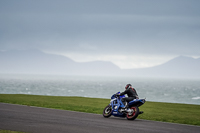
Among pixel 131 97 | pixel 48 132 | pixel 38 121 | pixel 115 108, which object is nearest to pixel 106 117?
pixel 115 108

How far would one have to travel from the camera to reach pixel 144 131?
11.6 meters

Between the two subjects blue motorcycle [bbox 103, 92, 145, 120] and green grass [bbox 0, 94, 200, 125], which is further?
green grass [bbox 0, 94, 200, 125]

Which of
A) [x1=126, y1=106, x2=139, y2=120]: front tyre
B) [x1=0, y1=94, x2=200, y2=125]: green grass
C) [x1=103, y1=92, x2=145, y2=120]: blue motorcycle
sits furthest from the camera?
[x1=0, y1=94, x2=200, y2=125]: green grass

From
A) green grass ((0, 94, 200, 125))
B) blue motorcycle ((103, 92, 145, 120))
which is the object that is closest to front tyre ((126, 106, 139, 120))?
blue motorcycle ((103, 92, 145, 120))

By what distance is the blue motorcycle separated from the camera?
15281mm

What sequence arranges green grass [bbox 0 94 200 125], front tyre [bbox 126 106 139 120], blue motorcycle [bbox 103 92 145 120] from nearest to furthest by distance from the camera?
front tyre [bbox 126 106 139 120] < blue motorcycle [bbox 103 92 145 120] < green grass [bbox 0 94 200 125]

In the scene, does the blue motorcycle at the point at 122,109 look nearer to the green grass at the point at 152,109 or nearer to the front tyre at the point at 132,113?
the front tyre at the point at 132,113

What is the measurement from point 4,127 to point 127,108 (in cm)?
648

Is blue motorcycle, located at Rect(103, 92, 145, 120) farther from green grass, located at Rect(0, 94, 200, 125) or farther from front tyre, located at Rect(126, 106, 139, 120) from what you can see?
green grass, located at Rect(0, 94, 200, 125)

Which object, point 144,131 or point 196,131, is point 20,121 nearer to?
point 144,131

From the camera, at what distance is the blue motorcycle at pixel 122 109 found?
15.3 metres

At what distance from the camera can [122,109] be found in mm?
15859

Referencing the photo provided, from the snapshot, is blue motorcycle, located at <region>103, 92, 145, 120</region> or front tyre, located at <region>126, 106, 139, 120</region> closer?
front tyre, located at <region>126, 106, 139, 120</region>

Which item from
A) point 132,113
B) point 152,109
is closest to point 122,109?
point 132,113
